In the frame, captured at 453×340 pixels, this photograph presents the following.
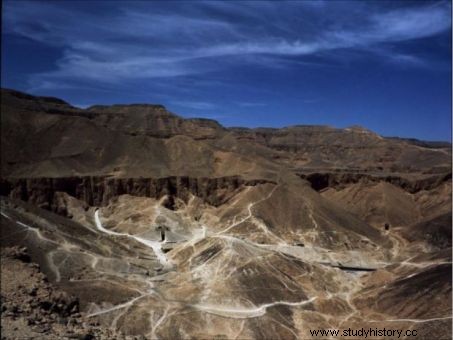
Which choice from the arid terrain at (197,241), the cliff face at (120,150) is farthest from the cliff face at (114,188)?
the cliff face at (120,150)

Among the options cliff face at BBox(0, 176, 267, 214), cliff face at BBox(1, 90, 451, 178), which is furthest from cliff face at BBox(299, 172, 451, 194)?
cliff face at BBox(0, 176, 267, 214)

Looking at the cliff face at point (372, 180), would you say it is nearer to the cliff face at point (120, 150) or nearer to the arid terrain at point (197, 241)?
the arid terrain at point (197, 241)

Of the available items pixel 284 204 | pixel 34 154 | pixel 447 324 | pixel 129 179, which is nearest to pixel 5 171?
pixel 34 154

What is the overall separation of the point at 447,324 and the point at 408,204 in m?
62.0

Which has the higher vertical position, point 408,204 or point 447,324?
point 408,204

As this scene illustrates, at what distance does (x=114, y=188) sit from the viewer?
8800 cm

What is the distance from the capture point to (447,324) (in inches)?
1607

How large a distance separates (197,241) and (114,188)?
100.0ft

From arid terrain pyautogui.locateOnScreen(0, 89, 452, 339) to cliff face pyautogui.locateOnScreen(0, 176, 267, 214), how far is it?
0.72 ft

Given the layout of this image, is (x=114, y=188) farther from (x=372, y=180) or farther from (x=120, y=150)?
(x=372, y=180)

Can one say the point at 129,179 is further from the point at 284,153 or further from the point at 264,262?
the point at 284,153

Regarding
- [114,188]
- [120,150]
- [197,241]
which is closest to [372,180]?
[120,150]

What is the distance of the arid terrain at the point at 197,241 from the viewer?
139 feet

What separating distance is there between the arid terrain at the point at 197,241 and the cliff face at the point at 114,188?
22cm
